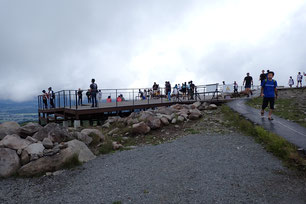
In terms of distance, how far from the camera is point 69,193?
182 inches

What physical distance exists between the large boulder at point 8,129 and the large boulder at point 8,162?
2.19 m

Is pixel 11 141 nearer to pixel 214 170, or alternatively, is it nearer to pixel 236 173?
pixel 214 170

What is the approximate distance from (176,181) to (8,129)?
7396 millimetres

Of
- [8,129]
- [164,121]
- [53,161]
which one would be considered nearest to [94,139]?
[53,161]

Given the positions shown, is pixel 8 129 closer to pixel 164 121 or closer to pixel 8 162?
pixel 8 162

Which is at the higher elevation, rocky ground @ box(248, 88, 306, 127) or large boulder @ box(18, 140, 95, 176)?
rocky ground @ box(248, 88, 306, 127)

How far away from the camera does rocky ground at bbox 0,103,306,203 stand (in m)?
3.99

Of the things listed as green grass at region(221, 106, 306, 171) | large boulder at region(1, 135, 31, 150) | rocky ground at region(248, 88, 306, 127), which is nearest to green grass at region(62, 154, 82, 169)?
large boulder at region(1, 135, 31, 150)

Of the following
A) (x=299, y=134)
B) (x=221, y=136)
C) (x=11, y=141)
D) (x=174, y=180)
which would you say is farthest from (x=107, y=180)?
(x=299, y=134)

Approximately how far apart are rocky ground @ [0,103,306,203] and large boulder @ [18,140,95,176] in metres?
0.26

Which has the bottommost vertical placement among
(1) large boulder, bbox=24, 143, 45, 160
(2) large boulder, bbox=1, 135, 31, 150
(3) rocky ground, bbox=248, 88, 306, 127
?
(1) large boulder, bbox=24, 143, 45, 160

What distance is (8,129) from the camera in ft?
26.6

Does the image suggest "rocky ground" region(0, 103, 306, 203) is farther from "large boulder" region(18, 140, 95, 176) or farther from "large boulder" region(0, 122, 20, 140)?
"large boulder" region(0, 122, 20, 140)

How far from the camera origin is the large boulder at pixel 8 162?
19.1ft
